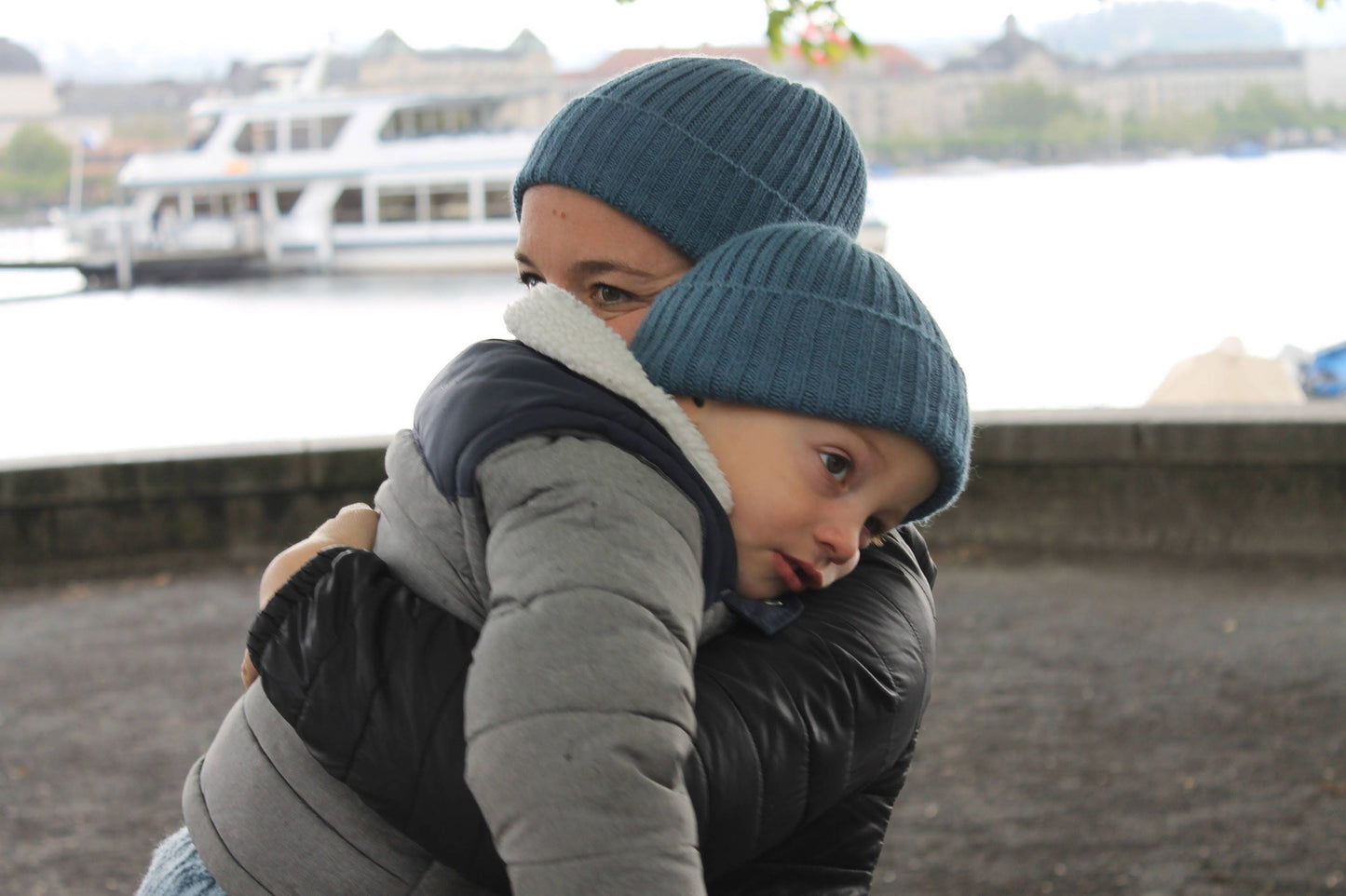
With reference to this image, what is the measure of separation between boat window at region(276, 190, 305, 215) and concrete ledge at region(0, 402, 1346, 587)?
33.6 m

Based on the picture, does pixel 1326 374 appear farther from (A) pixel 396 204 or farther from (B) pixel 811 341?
(A) pixel 396 204

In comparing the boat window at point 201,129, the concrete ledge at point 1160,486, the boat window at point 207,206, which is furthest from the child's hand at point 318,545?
the boat window at point 207,206

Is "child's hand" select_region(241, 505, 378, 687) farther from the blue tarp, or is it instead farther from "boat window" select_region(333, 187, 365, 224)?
"boat window" select_region(333, 187, 365, 224)

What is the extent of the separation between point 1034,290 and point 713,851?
39698 mm

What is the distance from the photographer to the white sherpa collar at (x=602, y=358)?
1.12m

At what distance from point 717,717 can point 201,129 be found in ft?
135

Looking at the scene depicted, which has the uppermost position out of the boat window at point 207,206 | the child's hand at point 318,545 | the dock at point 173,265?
the child's hand at point 318,545

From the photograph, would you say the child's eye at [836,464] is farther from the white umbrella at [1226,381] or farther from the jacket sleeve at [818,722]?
the white umbrella at [1226,381]

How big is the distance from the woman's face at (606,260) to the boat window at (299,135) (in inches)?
1496

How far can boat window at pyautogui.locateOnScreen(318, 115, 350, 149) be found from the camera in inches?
1453

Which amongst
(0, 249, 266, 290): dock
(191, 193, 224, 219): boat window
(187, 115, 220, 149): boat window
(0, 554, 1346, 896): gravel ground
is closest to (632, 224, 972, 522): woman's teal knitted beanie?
(0, 554, 1346, 896): gravel ground

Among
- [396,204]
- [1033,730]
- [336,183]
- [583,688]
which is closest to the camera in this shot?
[583,688]

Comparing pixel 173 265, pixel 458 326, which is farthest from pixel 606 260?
pixel 173 265

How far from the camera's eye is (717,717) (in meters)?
1.10
